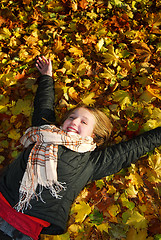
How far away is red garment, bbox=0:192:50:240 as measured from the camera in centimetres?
171

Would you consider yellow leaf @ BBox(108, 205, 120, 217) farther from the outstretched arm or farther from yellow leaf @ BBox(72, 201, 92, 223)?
the outstretched arm

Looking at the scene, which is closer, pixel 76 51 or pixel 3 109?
pixel 3 109

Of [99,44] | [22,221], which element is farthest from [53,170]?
[99,44]

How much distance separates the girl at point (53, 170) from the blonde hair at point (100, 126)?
1.4 inches

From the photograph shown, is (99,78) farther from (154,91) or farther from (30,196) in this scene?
(30,196)

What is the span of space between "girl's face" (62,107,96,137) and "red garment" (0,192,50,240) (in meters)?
0.88

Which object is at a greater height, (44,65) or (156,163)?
(44,65)

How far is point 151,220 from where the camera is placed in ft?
6.32

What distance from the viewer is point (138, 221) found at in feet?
6.05

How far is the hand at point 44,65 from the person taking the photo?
8.02 ft

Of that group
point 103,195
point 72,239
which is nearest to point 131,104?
point 103,195

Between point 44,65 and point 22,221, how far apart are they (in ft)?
5.83

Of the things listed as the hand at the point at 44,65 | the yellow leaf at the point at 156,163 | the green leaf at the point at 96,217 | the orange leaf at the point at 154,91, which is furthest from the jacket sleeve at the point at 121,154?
the hand at the point at 44,65

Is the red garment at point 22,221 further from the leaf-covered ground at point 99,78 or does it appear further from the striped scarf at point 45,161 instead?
the leaf-covered ground at point 99,78
